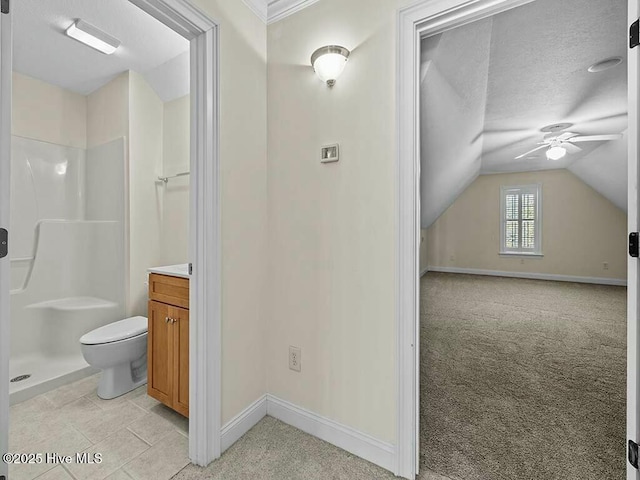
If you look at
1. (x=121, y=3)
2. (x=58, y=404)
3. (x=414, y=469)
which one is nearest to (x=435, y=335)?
(x=414, y=469)

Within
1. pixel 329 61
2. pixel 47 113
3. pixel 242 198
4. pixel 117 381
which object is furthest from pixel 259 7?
pixel 117 381

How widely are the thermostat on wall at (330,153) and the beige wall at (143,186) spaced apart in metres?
1.81

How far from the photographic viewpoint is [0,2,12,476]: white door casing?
0.83 m

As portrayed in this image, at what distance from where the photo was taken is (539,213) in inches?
259

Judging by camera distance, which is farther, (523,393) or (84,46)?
(84,46)

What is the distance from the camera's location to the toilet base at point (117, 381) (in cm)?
193

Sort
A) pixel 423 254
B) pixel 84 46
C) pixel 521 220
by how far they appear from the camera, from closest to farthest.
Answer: pixel 84 46, pixel 521 220, pixel 423 254

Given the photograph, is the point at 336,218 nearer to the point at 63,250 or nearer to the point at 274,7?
the point at 274,7

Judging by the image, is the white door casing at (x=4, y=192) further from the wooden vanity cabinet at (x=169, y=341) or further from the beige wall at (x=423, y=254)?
the beige wall at (x=423, y=254)

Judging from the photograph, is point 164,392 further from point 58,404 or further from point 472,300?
point 472,300

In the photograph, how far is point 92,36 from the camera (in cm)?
198

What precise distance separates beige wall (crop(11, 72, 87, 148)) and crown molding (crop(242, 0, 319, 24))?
6.93ft

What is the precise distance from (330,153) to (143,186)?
1.86 metres

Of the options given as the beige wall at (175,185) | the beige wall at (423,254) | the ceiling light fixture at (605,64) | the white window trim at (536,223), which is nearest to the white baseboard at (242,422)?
the beige wall at (175,185)
